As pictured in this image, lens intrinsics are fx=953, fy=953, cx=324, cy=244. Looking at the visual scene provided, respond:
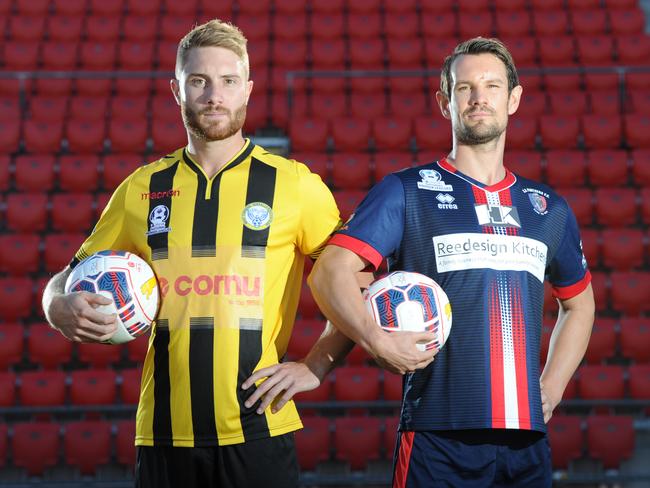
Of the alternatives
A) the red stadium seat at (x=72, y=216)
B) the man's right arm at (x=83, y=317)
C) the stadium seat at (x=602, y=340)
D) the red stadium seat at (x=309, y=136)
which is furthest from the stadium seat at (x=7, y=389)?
the man's right arm at (x=83, y=317)

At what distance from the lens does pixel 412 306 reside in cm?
257

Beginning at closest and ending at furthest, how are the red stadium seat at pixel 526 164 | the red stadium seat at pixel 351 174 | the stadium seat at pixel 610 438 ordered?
the stadium seat at pixel 610 438 → the red stadium seat at pixel 526 164 → the red stadium seat at pixel 351 174

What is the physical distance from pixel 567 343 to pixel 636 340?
15.1 feet

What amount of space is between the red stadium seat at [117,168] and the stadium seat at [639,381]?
4593mm

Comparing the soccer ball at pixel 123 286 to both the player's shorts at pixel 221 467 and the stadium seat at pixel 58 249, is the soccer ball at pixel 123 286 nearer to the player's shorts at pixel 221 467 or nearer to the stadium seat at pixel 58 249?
the player's shorts at pixel 221 467

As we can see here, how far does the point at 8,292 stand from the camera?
756 centimetres

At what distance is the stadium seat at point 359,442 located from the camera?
6.52 meters

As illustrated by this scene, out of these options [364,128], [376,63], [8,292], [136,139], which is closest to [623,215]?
[364,128]

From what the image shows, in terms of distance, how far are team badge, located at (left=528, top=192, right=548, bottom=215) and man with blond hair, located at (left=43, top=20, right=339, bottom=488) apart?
2.02 feet

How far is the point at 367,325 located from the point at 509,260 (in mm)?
489

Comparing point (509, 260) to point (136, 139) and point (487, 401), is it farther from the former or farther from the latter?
point (136, 139)

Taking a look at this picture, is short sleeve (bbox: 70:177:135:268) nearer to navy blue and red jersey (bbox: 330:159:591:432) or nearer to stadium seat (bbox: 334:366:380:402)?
navy blue and red jersey (bbox: 330:159:591:432)

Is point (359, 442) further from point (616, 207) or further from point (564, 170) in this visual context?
point (564, 170)

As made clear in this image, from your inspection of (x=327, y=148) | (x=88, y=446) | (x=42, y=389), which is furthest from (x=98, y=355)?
(x=327, y=148)
